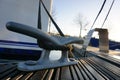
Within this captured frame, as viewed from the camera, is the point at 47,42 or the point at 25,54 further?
the point at 25,54

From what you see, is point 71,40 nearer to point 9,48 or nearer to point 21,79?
point 21,79

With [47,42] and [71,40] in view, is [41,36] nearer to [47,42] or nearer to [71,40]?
[47,42]

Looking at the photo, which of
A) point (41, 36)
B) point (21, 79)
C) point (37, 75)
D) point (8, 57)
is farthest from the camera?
point (8, 57)

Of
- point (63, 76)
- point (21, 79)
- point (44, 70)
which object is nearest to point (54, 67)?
point (44, 70)

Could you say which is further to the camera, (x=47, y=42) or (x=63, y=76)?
(x=47, y=42)

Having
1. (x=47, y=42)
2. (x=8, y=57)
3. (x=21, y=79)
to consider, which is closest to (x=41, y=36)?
(x=47, y=42)

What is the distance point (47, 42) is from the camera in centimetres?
252

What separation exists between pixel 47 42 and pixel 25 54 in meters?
3.40

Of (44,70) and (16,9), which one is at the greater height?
(16,9)

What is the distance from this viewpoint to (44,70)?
96.7 inches

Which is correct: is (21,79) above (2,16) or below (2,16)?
below

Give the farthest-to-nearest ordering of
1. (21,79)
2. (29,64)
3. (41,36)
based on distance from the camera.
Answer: (29,64), (41,36), (21,79)

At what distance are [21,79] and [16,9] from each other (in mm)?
4157

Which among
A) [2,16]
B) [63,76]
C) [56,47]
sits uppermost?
[2,16]
